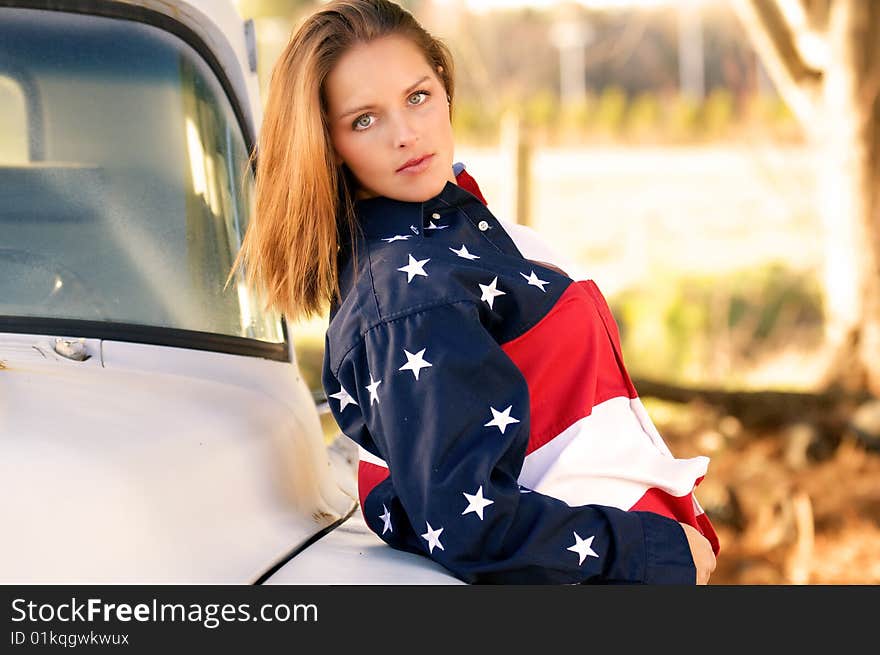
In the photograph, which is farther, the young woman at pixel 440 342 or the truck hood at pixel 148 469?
the young woman at pixel 440 342

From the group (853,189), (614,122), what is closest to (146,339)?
(853,189)

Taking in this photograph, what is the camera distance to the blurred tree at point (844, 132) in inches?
251

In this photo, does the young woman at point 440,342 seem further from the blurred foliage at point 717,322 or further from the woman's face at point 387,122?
the blurred foliage at point 717,322

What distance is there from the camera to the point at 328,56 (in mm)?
1819

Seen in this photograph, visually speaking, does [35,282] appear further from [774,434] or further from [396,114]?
[774,434]

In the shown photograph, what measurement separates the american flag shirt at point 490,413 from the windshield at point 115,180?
45 cm

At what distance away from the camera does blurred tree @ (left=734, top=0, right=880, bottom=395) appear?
636 centimetres

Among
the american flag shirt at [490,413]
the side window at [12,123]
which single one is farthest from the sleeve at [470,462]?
the side window at [12,123]

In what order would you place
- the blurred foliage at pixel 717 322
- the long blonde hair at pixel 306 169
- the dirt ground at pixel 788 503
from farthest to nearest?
the blurred foliage at pixel 717 322 → the dirt ground at pixel 788 503 → the long blonde hair at pixel 306 169

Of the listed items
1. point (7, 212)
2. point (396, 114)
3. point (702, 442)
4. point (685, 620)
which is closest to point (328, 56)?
point (396, 114)

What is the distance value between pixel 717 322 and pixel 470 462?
24.8ft

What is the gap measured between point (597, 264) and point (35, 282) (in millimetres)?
10919

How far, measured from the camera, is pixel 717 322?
8.88 meters

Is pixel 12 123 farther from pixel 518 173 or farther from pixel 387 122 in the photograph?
pixel 518 173
